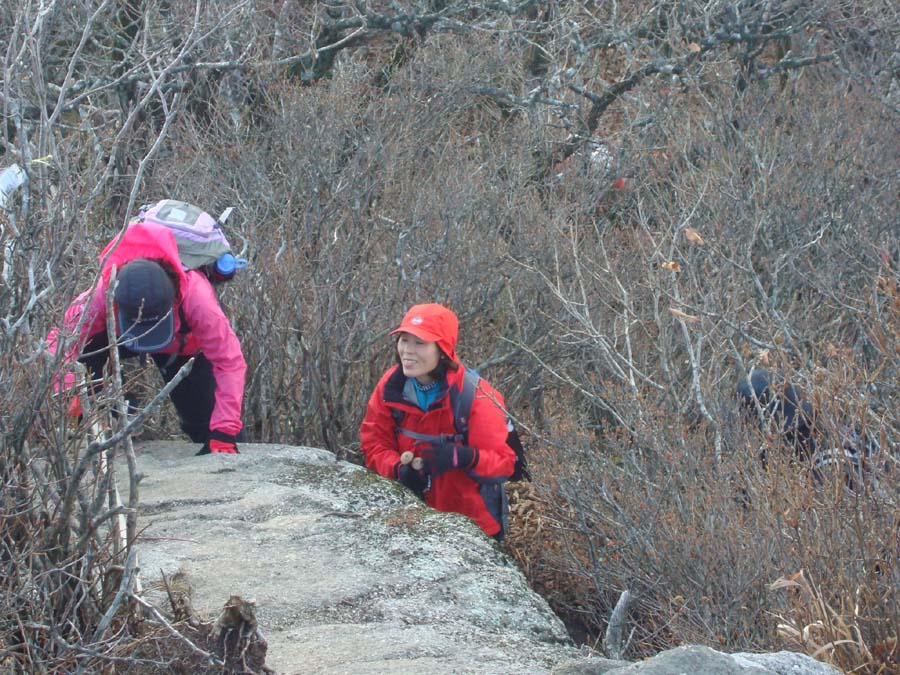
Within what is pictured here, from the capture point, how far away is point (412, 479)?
537cm

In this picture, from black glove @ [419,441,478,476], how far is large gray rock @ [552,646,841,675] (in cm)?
228

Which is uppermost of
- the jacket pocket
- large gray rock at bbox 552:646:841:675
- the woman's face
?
the woman's face

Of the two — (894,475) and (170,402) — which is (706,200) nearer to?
(170,402)

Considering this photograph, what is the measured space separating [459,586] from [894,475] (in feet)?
4.87

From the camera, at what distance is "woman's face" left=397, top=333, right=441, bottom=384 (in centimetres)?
503

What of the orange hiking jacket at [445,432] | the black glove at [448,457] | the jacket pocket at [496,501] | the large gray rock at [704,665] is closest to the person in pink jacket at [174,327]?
the orange hiking jacket at [445,432]

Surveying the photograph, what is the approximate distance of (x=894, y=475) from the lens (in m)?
3.46

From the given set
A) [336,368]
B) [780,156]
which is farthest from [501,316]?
[780,156]

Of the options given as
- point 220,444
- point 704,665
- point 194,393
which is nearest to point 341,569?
point 220,444

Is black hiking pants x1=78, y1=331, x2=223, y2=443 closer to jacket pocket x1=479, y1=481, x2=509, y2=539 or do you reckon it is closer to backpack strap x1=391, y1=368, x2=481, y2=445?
backpack strap x1=391, y1=368, x2=481, y2=445

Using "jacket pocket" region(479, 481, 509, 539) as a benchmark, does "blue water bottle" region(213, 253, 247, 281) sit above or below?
above

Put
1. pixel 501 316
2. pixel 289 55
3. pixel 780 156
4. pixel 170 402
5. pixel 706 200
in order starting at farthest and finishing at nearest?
pixel 289 55 < pixel 780 156 < pixel 706 200 < pixel 501 316 < pixel 170 402

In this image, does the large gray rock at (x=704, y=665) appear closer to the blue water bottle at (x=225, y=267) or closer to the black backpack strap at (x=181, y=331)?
the black backpack strap at (x=181, y=331)

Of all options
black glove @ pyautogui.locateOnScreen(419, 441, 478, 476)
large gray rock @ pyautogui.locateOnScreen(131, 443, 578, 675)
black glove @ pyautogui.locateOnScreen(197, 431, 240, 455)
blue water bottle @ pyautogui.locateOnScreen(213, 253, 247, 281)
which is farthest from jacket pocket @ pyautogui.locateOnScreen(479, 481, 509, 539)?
blue water bottle @ pyautogui.locateOnScreen(213, 253, 247, 281)
